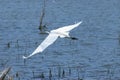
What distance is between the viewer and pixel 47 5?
3853 centimetres

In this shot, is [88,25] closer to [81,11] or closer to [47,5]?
[81,11]

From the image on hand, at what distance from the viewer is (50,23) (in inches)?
1161

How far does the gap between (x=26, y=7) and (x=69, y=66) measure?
18.9m

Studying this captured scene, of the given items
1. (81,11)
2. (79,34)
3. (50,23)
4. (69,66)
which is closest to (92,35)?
(79,34)

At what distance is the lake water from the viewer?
57.0ft

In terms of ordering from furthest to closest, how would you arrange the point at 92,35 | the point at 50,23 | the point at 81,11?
the point at 81,11 → the point at 50,23 → the point at 92,35

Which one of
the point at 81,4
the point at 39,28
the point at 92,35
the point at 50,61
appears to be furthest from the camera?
the point at 81,4

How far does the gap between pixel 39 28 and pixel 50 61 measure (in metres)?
7.88

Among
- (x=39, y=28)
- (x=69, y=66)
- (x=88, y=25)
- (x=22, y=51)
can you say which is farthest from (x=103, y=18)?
(x=69, y=66)

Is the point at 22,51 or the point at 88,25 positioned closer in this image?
the point at 22,51

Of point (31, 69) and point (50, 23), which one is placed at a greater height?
point (50, 23)

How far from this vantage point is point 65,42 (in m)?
23.1

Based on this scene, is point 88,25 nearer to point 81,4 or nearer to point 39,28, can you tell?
point 39,28

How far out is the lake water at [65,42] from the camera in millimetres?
17359
